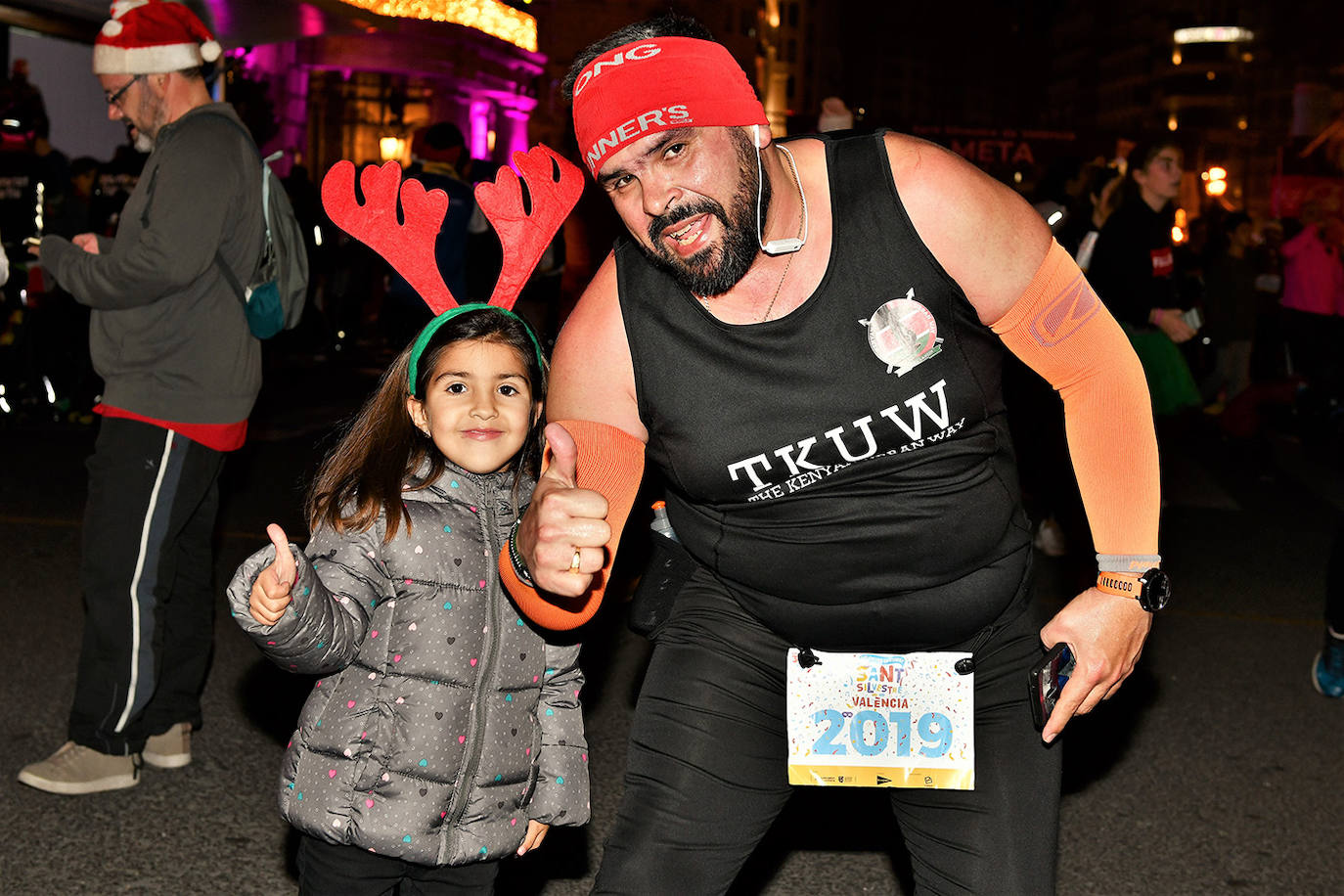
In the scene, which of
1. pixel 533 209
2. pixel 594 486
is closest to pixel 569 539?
pixel 594 486

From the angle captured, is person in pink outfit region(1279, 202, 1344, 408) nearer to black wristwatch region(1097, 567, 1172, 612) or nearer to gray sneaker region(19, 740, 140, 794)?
gray sneaker region(19, 740, 140, 794)

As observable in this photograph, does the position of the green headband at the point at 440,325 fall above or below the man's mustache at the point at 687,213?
below

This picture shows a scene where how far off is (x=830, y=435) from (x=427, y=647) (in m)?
0.96

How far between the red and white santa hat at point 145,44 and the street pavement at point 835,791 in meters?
2.15

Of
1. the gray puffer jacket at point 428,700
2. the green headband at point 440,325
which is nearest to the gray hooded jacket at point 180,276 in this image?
the green headband at point 440,325

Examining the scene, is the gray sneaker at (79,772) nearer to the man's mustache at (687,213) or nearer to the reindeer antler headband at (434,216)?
the reindeer antler headband at (434,216)

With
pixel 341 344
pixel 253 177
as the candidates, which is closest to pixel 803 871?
pixel 253 177

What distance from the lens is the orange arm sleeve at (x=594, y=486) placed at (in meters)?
2.60

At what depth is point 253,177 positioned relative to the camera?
14.5 ft

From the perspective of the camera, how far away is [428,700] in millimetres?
2900

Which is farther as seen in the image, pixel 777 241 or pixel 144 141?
pixel 144 141

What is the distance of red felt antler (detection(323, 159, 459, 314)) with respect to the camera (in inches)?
124

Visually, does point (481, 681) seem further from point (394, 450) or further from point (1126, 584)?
point (1126, 584)

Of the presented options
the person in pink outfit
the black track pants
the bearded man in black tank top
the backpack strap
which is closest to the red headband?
the bearded man in black tank top
